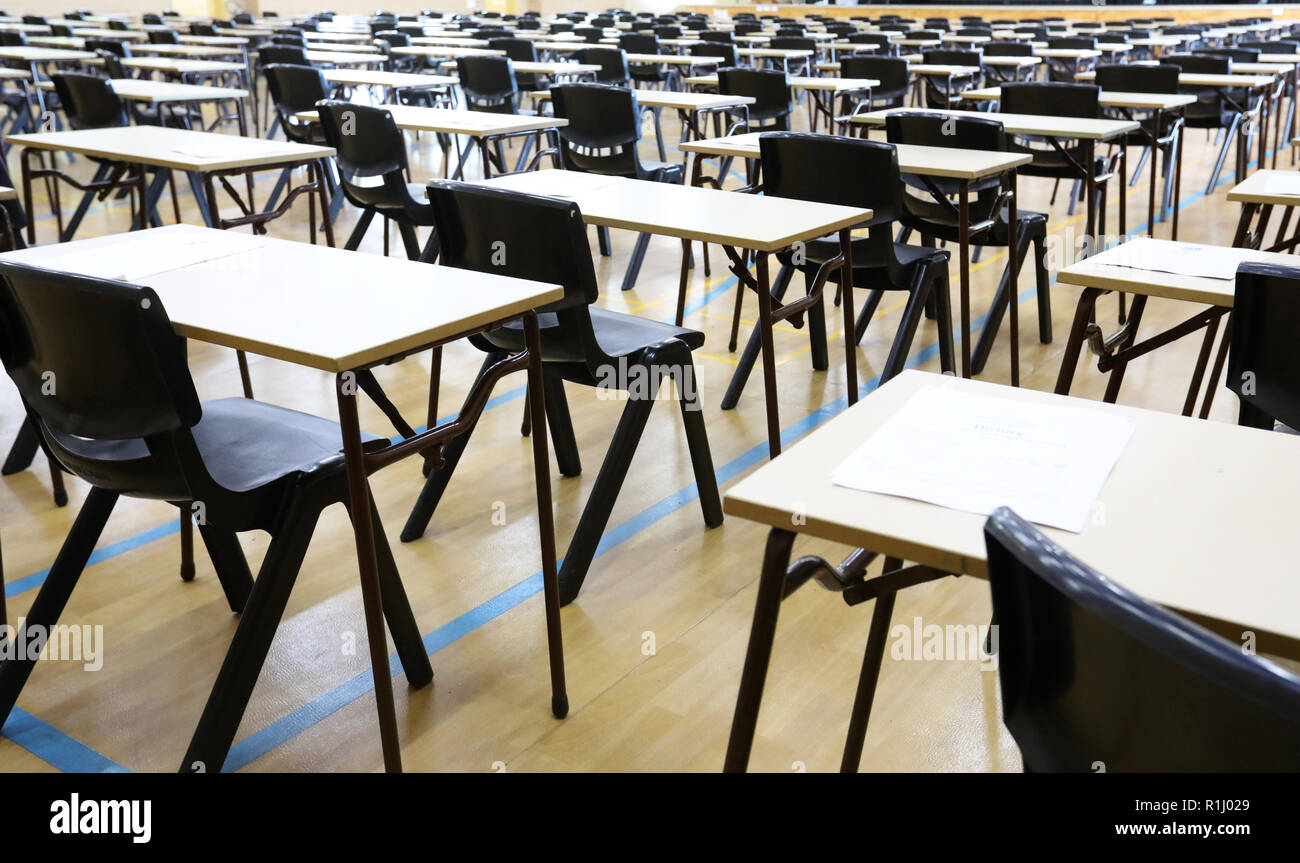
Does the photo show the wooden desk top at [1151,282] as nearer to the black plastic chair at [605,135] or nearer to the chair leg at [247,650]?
the chair leg at [247,650]

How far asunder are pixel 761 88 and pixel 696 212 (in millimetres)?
3709

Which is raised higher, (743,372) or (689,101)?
(689,101)

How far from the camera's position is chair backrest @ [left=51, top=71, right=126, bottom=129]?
5.40m

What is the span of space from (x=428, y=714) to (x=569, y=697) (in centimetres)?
28

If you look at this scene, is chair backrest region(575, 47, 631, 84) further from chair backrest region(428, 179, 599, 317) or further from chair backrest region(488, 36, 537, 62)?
chair backrest region(428, 179, 599, 317)

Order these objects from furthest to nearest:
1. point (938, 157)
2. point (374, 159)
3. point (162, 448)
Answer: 1. point (374, 159)
2. point (938, 157)
3. point (162, 448)

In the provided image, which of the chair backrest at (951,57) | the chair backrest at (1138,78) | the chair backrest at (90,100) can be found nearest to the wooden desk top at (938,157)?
the chair backrest at (1138,78)

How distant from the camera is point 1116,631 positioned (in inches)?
30.9

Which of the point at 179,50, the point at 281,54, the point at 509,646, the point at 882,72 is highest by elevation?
the point at 179,50

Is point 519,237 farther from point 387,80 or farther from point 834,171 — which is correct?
point 387,80

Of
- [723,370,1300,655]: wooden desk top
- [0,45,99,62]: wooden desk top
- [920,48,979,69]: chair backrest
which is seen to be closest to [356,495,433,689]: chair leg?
[723,370,1300,655]: wooden desk top

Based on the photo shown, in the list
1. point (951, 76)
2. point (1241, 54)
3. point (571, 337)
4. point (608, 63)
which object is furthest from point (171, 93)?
point (1241, 54)

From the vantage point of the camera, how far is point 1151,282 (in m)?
2.08
